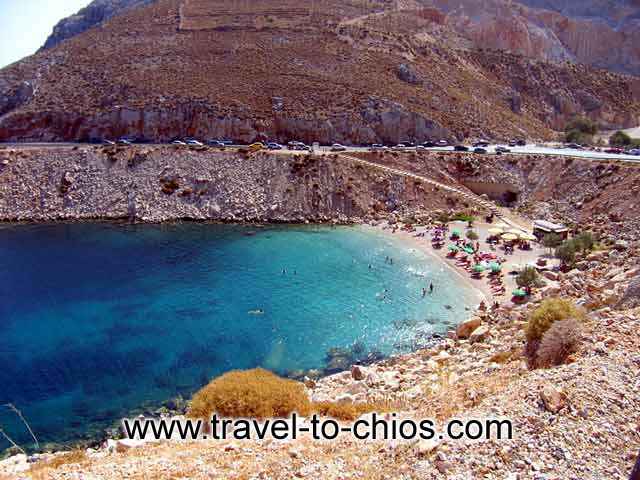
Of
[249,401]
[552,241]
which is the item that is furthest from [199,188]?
[249,401]

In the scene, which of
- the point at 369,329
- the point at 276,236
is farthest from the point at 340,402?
the point at 276,236

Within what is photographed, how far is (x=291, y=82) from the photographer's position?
74.9 meters

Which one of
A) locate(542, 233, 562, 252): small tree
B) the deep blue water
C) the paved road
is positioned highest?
the paved road

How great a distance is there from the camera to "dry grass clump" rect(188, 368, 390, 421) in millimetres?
15500

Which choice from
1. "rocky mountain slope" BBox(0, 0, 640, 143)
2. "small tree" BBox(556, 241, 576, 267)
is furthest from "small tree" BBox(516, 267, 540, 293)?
"rocky mountain slope" BBox(0, 0, 640, 143)

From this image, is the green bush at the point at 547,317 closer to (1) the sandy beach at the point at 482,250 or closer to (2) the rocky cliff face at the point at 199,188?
(1) the sandy beach at the point at 482,250

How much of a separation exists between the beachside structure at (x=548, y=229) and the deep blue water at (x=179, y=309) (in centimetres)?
1080

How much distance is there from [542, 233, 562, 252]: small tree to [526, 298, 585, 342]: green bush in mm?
24443

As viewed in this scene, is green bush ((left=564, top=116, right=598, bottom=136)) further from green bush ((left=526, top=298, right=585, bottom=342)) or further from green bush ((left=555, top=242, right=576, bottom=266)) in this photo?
green bush ((left=526, top=298, right=585, bottom=342))

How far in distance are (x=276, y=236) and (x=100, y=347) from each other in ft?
77.2

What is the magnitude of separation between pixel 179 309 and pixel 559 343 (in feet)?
84.8

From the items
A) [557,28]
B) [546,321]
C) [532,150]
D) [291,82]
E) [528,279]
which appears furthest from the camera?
[557,28]

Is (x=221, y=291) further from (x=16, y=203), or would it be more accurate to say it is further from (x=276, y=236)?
(x=16, y=203)

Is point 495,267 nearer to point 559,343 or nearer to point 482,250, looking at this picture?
point 482,250
